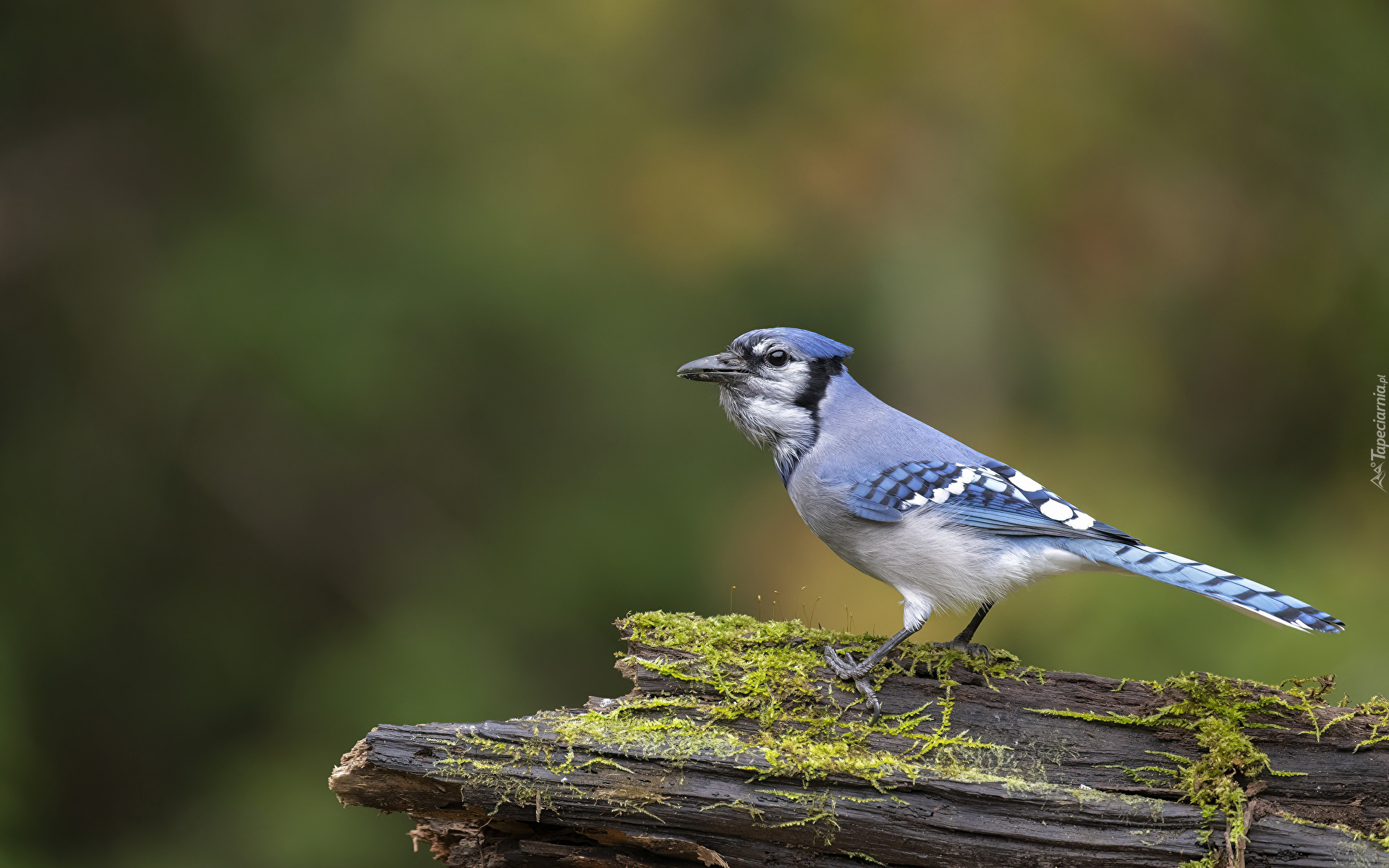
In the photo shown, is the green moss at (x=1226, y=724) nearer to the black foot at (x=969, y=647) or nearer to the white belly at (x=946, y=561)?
the black foot at (x=969, y=647)

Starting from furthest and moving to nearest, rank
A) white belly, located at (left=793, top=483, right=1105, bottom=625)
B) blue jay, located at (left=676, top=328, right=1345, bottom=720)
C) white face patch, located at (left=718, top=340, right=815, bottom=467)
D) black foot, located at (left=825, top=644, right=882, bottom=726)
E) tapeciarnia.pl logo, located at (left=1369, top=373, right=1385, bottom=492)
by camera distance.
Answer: tapeciarnia.pl logo, located at (left=1369, top=373, right=1385, bottom=492) → white face patch, located at (left=718, top=340, right=815, bottom=467) → white belly, located at (left=793, top=483, right=1105, bottom=625) → blue jay, located at (left=676, top=328, right=1345, bottom=720) → black foot, located at (left=825, top=644, right=882, bottom=726)

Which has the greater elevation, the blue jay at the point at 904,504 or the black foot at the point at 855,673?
the blue jay at the point at 904,504

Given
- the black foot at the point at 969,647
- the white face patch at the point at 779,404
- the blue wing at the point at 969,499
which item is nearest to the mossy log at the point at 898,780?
the black foot at the point at 969,647

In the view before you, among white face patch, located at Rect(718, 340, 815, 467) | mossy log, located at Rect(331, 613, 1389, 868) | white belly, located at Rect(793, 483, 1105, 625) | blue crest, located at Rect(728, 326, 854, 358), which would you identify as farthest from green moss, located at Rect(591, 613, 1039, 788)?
blue crest, located at Rect(728, 326, 854, 358)

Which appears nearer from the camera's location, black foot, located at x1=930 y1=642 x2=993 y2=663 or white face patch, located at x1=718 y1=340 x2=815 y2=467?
black foot, located at x1=930 y1=642 x2=993 y2=663

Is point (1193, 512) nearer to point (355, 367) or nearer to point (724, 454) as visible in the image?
point (724, 454)

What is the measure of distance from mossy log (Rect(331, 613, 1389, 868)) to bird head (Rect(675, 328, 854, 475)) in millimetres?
1053

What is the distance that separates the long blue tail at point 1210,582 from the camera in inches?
118

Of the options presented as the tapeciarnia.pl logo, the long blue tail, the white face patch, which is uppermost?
the tapeciarnia.pl logo

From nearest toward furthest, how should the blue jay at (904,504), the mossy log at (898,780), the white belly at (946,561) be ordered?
the mossy log at (898,780) → the blue jay at (904,504) → the white belly at (946,561)

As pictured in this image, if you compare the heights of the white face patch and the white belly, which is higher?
the white face patch

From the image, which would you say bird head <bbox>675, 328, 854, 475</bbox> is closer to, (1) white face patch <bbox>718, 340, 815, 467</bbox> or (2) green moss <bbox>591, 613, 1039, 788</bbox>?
(1) white face patch <bbox>718, 340, 815, 467</bbox>

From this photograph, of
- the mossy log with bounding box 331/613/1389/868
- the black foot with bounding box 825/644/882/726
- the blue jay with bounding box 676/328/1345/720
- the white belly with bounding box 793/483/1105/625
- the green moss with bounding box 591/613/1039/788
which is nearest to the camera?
the mossy log with bounding box 331/613/1389/868

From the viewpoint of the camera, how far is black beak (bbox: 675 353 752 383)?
403 cm
